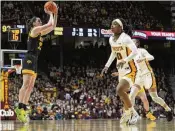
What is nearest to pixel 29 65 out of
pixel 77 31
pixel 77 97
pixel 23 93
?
pixel 23 93

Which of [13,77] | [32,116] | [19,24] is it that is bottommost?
[32,116]

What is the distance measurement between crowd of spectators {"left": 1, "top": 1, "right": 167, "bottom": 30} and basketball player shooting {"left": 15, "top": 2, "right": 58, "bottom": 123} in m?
13.6

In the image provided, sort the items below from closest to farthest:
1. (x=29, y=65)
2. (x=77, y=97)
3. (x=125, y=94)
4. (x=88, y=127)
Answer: (x=88, y=127) → (x=125, y=94) → (x=29, y=65) → (x=77, y=97)

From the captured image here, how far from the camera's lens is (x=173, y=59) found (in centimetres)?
3072

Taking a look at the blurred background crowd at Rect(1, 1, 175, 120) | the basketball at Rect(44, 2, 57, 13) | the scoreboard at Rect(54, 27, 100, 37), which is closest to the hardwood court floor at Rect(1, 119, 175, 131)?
the basketball at Rect(44, 2, 57, 13)

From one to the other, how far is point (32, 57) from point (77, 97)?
12881mm

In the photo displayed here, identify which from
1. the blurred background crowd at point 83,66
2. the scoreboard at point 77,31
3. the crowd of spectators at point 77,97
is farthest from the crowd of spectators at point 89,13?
the crowd of spectators at point 77,97

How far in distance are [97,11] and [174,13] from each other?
204 inches

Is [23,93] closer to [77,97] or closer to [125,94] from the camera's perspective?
[125,94]

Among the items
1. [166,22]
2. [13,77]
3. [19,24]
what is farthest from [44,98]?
[166,22]

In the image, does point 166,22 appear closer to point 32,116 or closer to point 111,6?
point 111,6

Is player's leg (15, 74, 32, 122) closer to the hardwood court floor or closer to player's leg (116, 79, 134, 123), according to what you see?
the hardwood court floor

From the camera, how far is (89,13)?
87.8 feet

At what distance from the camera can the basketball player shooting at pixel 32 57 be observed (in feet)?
31.0
